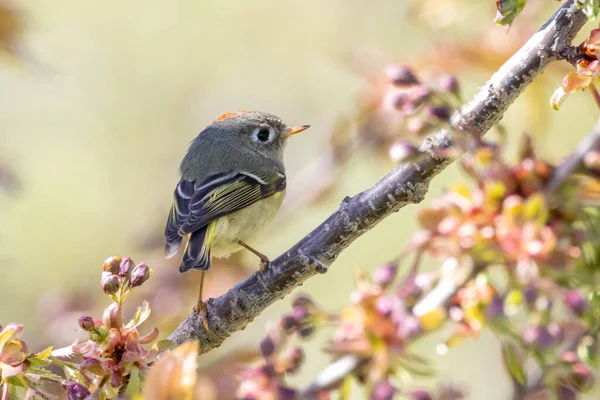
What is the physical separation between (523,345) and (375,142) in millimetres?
1498

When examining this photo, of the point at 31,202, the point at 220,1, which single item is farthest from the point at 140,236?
the point at 220,1

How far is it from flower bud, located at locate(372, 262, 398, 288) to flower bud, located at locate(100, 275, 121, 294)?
1.42ft

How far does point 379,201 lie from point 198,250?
1.12m

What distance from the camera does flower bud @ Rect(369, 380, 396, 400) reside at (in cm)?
93

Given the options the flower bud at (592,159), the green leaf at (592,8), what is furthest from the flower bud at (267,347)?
the green leaf at (592,8)

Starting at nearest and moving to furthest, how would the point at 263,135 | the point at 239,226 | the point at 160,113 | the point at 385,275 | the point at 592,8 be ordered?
the point at 592,8, the point at 385,275, the point at 239,226, the point at 263,135, the point at 160,113

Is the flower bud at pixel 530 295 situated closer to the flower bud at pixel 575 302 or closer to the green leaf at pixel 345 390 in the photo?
the flower bud at pixel 575 302

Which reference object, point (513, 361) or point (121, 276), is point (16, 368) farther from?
point (513, 361)

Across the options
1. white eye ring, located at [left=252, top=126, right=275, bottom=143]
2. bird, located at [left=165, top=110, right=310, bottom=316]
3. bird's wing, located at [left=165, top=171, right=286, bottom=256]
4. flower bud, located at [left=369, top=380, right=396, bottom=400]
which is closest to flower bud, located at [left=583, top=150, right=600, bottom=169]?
flower bud, located at [left=369, top=380, right=396, bottom=400]

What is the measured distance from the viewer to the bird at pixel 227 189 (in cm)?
253

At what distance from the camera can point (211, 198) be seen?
2771 millimetres

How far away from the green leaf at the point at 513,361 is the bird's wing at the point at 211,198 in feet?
5.08

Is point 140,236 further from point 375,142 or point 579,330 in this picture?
point 579,330

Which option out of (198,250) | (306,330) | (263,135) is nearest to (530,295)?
(306,330)
